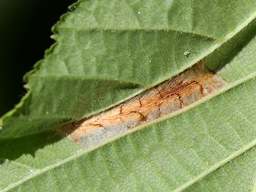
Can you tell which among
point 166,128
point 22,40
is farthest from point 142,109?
point 22,40

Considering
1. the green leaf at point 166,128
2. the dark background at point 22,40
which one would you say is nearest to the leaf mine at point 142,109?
the green leaf at point 166,128

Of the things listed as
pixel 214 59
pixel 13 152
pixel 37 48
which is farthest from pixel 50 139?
pixel 37 48

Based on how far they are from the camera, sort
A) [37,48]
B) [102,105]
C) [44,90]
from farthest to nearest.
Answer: [37,48], [102,105], [44,90]

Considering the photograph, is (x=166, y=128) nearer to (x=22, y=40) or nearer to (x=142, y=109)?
(x=142, y=109)

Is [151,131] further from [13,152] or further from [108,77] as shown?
[13,152]

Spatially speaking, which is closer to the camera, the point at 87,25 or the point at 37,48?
the point at 87,25

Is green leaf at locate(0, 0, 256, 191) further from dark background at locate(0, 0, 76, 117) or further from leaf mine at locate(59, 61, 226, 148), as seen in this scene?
dark background at locate(0, 0, 76, 117)
